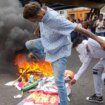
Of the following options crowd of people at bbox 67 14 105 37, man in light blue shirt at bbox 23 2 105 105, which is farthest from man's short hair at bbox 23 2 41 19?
Result: crowd of people at bbox 67 14 105 37

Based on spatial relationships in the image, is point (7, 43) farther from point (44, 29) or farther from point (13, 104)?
point (44, 29)

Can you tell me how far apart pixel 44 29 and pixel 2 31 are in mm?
4847

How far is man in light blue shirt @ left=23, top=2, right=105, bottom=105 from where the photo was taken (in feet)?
17.1

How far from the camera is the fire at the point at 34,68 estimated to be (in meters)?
8.12

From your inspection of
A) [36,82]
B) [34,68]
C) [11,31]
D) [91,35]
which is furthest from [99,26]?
[91,35]

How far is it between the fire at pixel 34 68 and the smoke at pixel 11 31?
1.74 ft

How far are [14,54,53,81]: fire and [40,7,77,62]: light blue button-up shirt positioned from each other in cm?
261

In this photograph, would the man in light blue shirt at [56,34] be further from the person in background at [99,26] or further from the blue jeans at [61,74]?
the person in background at [99,26]

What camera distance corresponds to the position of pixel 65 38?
545cm

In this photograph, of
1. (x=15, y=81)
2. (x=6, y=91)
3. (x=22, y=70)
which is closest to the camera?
(x=6, y=91)

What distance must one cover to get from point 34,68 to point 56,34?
3086mm

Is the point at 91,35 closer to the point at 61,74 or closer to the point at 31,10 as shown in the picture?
the point at 61,74

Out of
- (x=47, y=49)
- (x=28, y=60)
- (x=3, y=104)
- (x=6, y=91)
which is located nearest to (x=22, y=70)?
(x=28, y=60)

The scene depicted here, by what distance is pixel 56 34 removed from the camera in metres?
5.39
